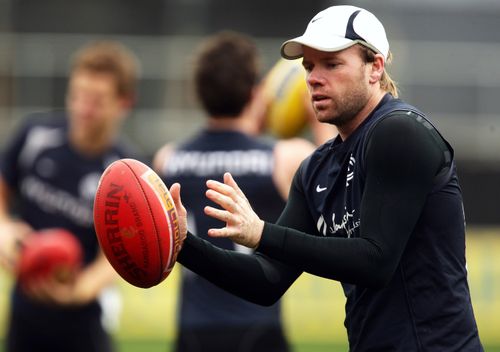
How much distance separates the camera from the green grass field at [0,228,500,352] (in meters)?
12.3

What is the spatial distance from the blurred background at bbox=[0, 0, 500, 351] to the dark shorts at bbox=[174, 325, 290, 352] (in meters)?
7.97

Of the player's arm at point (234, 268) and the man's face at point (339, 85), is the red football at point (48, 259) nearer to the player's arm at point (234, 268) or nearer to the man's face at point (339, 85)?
the player's arm at point (234, 268)

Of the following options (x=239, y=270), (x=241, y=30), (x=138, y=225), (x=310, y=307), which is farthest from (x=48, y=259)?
(x=241, y=30)

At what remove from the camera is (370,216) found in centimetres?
356

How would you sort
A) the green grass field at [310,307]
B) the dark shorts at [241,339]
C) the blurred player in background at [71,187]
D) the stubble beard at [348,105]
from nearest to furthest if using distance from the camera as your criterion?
the stubble beard at [348,105] → the dark shorts at [241,339] → the blurred player in background at [71,187] → the green grass field at [310,307]

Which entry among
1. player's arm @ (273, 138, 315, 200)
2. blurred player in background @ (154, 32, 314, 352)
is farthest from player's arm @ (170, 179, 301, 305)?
player's arm @ (273, 138, 315, 200)

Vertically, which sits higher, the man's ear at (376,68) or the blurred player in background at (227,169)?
the man's ear at (376,68)

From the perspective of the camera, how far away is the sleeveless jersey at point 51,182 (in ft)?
22.7

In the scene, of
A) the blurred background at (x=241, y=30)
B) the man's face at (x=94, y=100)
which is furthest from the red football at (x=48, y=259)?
the blurred background at (x=241, y=30)

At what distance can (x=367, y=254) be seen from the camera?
11.5 feet

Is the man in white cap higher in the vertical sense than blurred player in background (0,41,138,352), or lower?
higher

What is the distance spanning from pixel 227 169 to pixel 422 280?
6.71ft

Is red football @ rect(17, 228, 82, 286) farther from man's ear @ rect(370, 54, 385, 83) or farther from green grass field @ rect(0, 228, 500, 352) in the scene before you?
green grass field @ rect(0, 228, 500, 352)

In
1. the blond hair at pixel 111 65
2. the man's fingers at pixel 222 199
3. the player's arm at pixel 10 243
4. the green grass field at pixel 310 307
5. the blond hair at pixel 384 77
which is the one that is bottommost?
the green grass field at pixel 310 307
